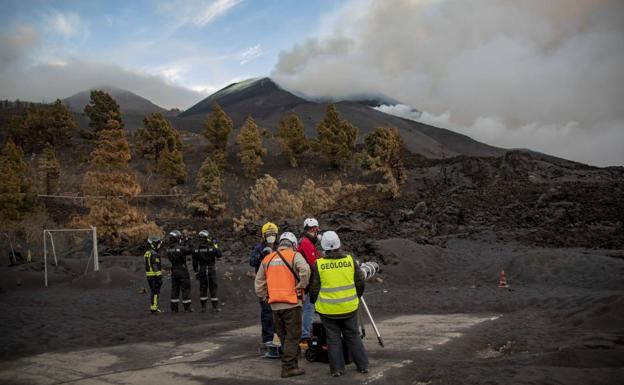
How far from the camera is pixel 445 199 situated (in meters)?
42.6

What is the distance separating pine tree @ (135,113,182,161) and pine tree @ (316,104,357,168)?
60.5 feet

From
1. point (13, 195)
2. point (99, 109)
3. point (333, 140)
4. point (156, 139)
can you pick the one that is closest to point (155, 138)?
point (156, 139)

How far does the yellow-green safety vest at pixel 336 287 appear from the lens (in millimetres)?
7012

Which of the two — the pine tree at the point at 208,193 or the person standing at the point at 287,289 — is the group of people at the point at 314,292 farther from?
the pine tree at the point at 208,193

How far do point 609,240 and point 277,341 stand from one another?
2404 cm

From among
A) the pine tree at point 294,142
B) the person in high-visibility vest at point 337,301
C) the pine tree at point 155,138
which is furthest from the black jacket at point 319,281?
the pine tree at point 294,142

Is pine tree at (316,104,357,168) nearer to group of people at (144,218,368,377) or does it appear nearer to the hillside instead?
group of people at (144,218,368,377)

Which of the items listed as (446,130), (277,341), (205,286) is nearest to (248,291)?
(205,286)

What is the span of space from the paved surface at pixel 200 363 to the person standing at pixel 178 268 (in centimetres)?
372

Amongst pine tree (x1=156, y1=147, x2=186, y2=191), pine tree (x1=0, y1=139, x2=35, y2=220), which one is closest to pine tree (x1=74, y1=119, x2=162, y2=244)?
pine tree (x1=0, y1=139, x2=35, y2=220)

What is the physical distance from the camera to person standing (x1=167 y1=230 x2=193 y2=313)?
1417cm

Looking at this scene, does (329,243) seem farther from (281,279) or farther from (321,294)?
(281,279)

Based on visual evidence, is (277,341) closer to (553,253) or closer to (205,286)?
(205,286)

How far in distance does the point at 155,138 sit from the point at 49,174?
13.3 metres
